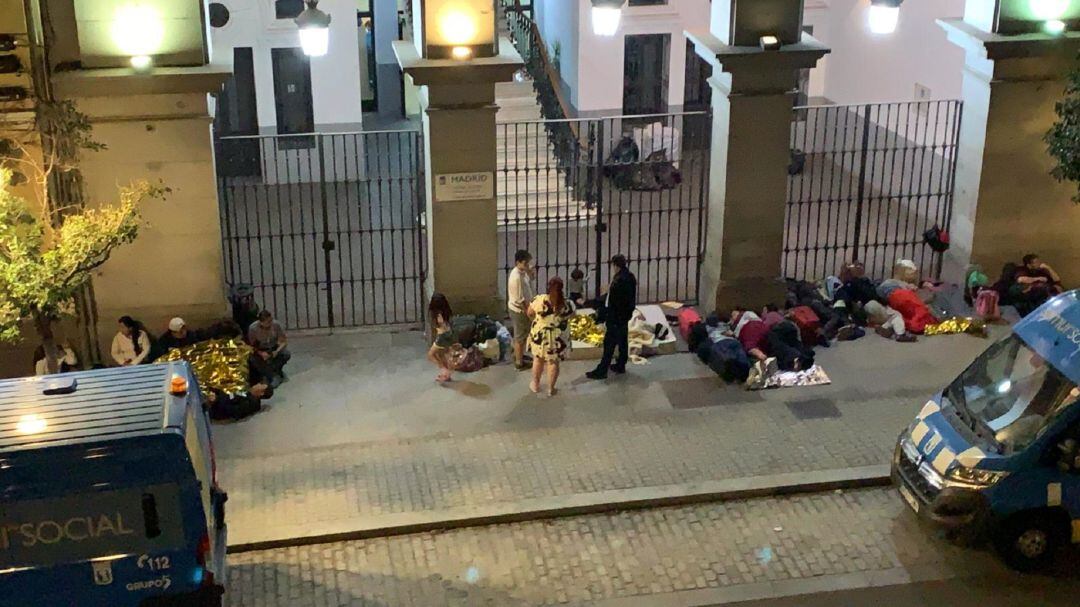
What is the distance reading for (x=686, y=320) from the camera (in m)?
15.0

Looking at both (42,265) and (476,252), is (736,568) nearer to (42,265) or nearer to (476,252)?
(476,252)

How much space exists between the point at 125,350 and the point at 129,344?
0.27ft

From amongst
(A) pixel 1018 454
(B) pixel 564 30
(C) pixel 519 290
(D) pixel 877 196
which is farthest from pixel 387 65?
(A) pixel 1018 454

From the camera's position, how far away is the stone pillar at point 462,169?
544 inches

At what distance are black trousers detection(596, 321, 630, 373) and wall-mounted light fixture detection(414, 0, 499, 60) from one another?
358 centimetres

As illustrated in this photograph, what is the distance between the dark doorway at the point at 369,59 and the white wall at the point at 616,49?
5.22 meters

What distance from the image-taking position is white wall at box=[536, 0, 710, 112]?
949 inches

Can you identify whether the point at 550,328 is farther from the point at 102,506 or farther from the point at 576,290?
the point at 102,506

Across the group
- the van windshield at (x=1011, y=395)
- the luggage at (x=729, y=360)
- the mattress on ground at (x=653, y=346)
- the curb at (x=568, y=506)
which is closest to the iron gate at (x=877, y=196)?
the mattress on ground at (x=653, y=346)

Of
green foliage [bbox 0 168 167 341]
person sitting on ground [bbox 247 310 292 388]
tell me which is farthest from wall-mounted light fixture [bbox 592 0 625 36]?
green foliage [bbox 0 168 167 341]

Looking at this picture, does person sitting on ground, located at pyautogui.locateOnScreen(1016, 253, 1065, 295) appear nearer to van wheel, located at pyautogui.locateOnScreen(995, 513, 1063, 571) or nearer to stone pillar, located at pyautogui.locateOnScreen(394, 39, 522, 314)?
van wheel, located at pyautogui.locateOnScreen(995, 513, 1063, 571)

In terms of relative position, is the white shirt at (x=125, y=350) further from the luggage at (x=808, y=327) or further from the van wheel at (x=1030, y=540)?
the van wheel at (x=1030, y=540)

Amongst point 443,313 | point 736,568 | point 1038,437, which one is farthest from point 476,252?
point 1038,437

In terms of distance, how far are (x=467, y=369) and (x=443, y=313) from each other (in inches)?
28.5
